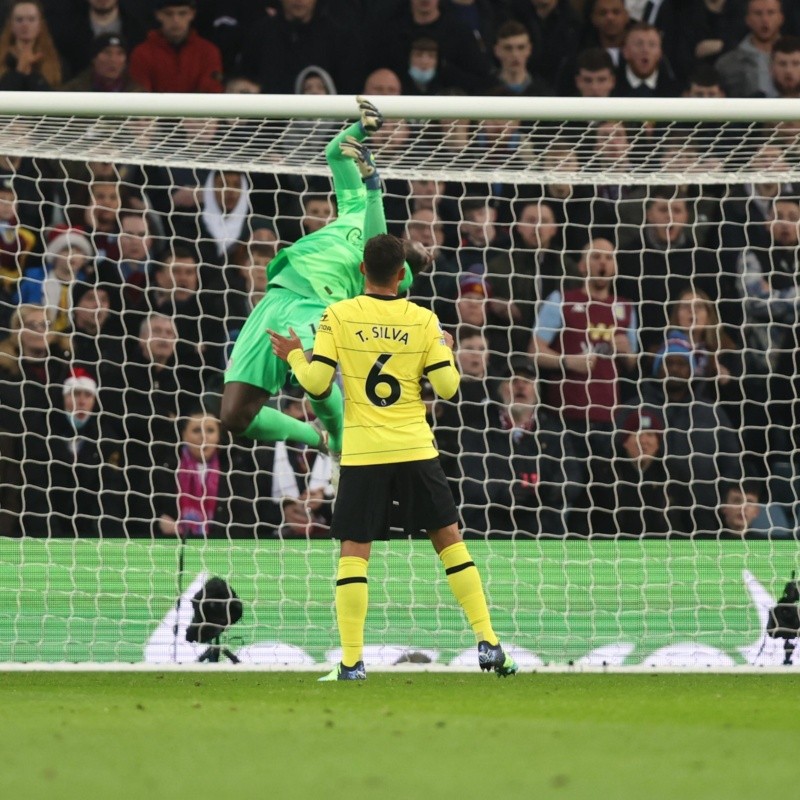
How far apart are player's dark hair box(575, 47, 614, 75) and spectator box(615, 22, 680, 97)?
33 centimetres

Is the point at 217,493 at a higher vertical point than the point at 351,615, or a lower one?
higher

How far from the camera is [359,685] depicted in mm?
7090

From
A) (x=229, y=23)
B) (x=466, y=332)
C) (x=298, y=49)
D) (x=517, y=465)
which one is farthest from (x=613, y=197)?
(x=229, y=23)

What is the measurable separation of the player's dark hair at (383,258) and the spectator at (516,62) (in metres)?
4.88

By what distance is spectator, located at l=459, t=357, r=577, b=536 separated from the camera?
9508 mm

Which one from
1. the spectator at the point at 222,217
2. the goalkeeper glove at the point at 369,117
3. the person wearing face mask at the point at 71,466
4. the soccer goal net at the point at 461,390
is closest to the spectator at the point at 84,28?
the soccer goal net at the point at 461,390

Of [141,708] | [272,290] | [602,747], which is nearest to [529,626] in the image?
[272,290]

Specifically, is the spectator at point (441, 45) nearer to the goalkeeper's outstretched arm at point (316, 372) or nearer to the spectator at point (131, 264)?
the spectator at point (131, 264)

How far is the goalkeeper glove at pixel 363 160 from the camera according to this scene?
7.82 meters

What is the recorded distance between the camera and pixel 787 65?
11508 mm

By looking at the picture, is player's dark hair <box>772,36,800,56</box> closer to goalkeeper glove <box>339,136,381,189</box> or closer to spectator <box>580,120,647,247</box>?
spectator <box>580,120,647,247</box>

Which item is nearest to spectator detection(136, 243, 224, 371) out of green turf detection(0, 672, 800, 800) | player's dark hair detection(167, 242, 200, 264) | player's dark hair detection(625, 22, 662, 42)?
player's dark hair detection(167, 242, 200, 264)

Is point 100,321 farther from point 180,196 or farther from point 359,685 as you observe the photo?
point 359,685

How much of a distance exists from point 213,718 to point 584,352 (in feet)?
15.6
